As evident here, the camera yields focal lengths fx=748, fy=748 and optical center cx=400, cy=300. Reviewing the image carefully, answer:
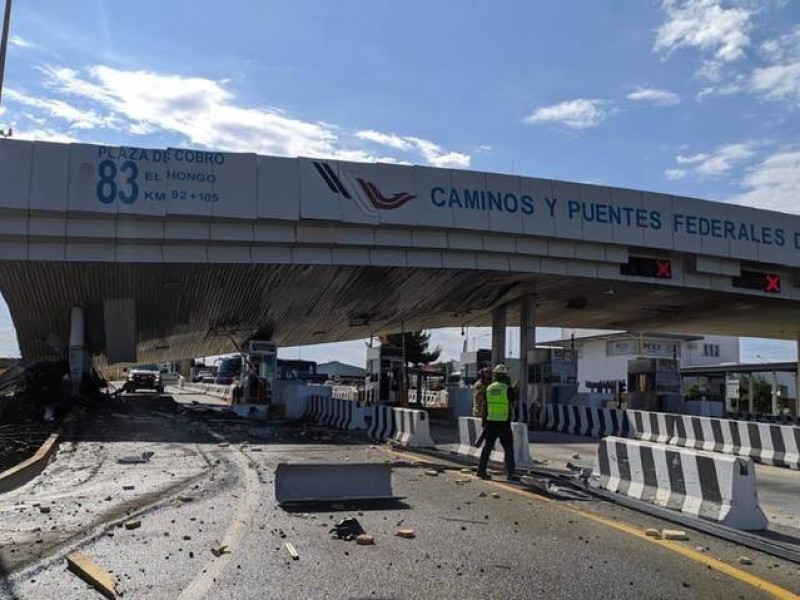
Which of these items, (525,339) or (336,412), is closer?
(336,412)

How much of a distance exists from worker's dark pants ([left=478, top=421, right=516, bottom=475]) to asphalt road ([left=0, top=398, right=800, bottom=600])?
1.23 feet

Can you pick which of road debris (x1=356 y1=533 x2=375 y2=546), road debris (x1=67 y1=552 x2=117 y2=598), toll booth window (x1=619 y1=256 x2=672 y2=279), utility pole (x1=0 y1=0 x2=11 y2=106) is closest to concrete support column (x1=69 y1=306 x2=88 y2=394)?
utility pole (x1=0 y1=0 x2=11 y2=106)

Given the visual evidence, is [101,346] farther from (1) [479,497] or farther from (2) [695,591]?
(2) [695,591]

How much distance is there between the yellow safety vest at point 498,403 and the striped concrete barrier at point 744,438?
24.9 feet

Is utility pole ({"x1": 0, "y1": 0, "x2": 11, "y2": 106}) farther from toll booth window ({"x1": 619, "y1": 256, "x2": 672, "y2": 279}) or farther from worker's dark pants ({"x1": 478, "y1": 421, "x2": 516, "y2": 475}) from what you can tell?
toll booth window ({"x1": 619, "y1": 256, "x2": 672, "y2": 279})

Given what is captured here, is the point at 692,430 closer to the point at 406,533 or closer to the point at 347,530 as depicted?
the point at 406,533

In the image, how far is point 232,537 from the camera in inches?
277

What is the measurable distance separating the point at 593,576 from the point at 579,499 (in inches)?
153

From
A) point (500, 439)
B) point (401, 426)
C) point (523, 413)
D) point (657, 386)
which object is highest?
point (657, 386)

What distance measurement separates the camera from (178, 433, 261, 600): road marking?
532 centimetres

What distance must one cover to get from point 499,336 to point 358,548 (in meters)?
27.1

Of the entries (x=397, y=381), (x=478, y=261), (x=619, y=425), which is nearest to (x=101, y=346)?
(x=397, y=381)

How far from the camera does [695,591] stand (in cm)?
554

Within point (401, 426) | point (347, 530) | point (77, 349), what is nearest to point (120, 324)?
point (77, 349)
